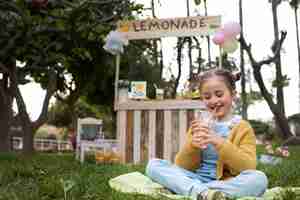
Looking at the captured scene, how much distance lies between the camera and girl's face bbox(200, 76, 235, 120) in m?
2.77

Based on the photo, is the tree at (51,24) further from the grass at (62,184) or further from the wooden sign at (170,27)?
the grass at (62,184)

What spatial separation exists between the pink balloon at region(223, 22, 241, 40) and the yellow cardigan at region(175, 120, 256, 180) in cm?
344

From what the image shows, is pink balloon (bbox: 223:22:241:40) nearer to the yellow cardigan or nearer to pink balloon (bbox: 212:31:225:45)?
pink balloon (bbox: 212:31:225:45)

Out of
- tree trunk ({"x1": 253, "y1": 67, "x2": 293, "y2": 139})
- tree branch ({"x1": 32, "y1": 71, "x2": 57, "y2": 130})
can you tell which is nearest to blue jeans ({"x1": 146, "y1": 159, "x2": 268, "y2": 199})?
tree branch ({"x1": 32, "y1": 71, "x2": 57, "y2": 130})

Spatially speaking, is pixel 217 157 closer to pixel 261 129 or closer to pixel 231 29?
pixel 231 29

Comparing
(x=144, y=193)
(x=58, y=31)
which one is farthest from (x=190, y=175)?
(x=58, y=31)

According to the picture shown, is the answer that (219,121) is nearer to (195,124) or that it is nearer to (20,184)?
(195,124)

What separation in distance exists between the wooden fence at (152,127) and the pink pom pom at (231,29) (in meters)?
0.86

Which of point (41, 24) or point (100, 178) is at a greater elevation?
point (41, 24)

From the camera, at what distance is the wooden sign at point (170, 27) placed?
6281 mm

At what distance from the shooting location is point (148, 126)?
6.36 meters

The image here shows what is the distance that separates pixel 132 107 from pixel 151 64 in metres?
7.09

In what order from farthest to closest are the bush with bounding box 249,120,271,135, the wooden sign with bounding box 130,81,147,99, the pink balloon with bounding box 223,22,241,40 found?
the bush with bounding box 249,120,271,135 → the wooden sign with bounding box 130,81,147,99 → the pink balloon with bounding box 223,22,241,40

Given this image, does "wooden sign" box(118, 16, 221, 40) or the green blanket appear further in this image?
"wooden sign" box(118, 16, 221, 40)
